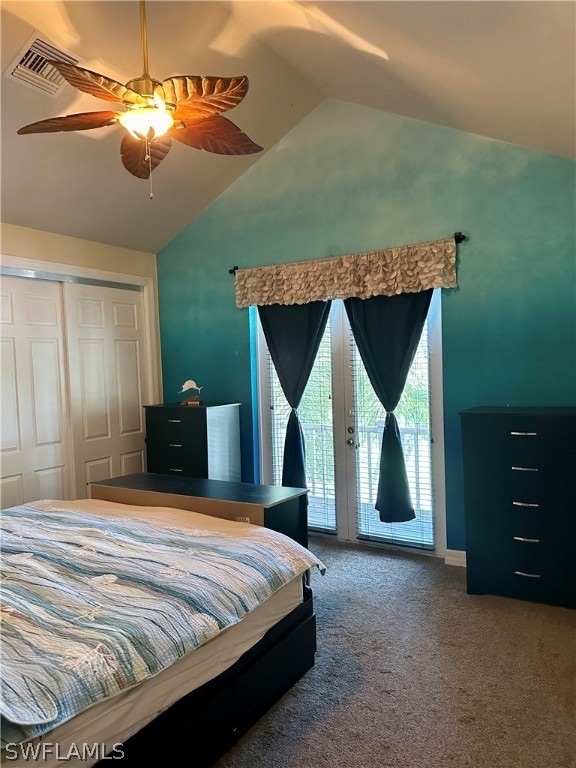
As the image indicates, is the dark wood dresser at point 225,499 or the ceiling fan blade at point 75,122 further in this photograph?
the dark wood dresser at point 225,499

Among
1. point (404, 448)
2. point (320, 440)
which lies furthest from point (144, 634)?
point (320, 440)

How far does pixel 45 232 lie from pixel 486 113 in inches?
123

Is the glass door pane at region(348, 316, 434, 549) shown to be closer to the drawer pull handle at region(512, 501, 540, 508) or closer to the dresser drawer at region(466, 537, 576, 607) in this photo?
the dresser drawer at region(466, 537, 576, 607)

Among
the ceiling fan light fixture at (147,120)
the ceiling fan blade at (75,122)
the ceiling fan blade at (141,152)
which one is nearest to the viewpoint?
the ceiling fan light fixture at (147,120)

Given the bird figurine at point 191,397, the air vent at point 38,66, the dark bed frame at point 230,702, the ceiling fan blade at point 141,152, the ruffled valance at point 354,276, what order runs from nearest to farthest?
the dark bed frame at point 230,702, the ceiling fan blade at point 141,152, the air vent at point 38,66, the ruffled valance at point 354,276, the bird figurine at point 191,397

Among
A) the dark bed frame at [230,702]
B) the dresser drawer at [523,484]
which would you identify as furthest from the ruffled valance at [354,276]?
the dark bed frame at [230,702]

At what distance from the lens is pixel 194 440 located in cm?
422

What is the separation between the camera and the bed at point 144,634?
1339 millimetres

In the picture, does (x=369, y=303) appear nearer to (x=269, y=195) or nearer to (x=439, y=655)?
(x=269, y=195)

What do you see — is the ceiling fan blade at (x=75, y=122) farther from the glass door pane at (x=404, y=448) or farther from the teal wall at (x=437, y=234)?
the glass door pane at (x=404, y=448)

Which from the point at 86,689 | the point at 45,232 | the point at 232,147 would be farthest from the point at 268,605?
the point at 45,232

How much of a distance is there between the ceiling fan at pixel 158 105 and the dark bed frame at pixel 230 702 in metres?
2.07

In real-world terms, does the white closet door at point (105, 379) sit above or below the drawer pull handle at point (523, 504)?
above

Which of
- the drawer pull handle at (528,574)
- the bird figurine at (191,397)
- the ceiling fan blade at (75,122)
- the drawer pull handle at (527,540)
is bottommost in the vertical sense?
the drawer pull handle at (528,574)
